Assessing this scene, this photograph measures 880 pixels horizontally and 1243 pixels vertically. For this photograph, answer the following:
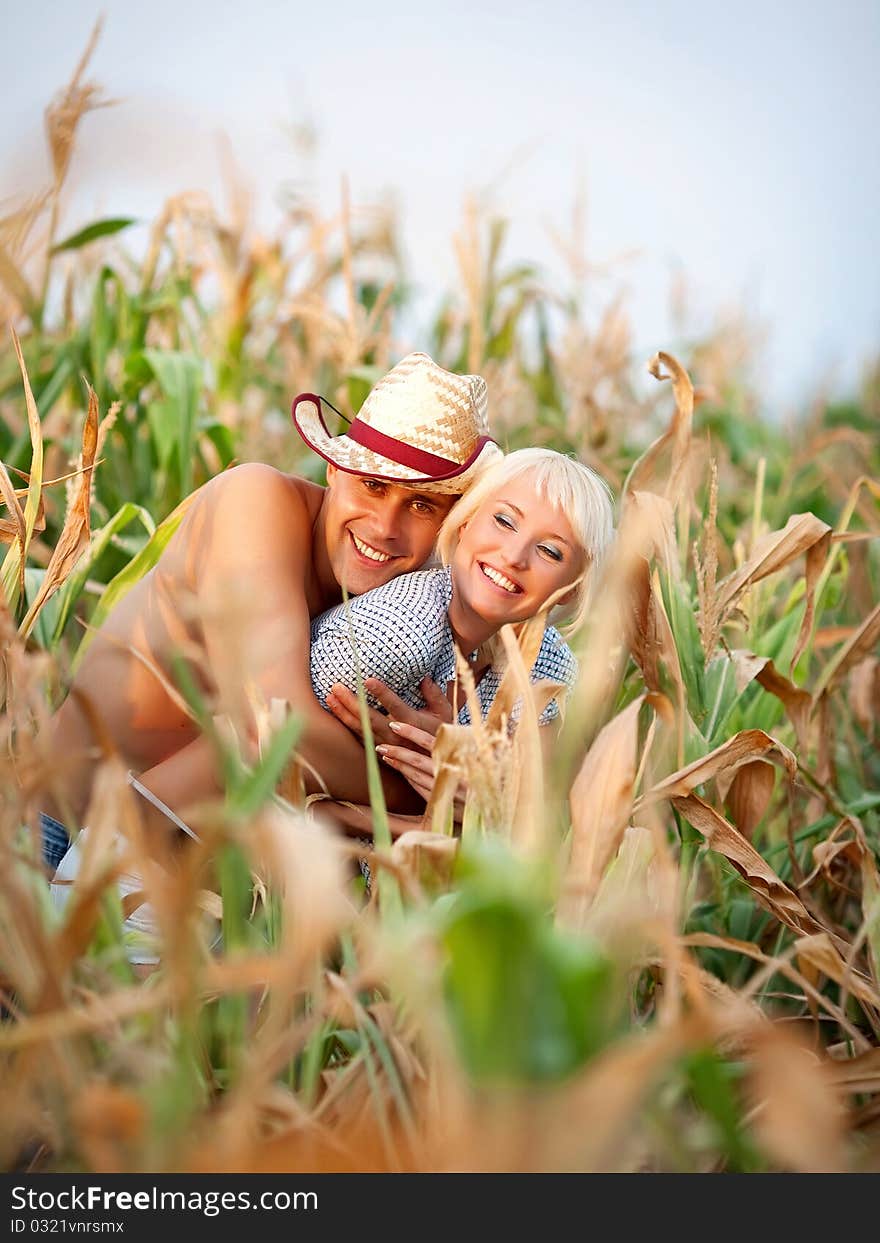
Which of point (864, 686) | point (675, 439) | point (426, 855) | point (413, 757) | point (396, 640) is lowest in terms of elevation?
point (864, 686)

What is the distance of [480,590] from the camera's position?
144 cm

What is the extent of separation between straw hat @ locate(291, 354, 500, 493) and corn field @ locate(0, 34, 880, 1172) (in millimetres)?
265

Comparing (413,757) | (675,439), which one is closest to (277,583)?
(413,757)

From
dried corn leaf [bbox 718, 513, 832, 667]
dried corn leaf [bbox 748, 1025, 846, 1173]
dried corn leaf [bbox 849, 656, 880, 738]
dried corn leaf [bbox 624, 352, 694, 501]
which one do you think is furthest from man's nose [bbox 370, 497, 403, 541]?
dried corn leaf [bbox 748, 1025, 846, 1173]

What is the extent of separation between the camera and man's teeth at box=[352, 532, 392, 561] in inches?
58.9

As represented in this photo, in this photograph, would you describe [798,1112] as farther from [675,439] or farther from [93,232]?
[93,232]

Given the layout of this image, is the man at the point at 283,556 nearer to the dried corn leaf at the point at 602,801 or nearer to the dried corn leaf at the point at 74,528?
the dried corn leaf at the point at 74,528

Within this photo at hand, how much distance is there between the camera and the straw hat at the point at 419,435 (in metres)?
1.46

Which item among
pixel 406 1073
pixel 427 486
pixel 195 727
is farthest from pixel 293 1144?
pixel 427 486

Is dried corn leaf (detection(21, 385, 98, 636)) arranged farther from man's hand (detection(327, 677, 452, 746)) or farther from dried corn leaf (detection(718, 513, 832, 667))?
dried corn leaf (detection(718, 513, 832, 667))

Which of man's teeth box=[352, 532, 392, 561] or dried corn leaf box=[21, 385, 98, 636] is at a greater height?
dried corn leaf box=[21, 385, 98, 636]

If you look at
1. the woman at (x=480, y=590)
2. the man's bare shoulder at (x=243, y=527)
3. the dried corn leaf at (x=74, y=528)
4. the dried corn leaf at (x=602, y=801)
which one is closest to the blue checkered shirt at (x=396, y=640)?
the woman at (x=480, y=590)

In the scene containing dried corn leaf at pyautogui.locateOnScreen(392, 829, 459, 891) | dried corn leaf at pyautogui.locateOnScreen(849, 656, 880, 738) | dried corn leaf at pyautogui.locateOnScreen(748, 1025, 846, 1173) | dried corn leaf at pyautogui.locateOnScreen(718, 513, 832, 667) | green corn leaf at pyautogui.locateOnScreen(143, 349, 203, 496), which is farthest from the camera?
green corn leaf at pyautogui.locateOnScreen(143, 349, 203, 496)

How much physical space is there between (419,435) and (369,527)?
0.45ft
